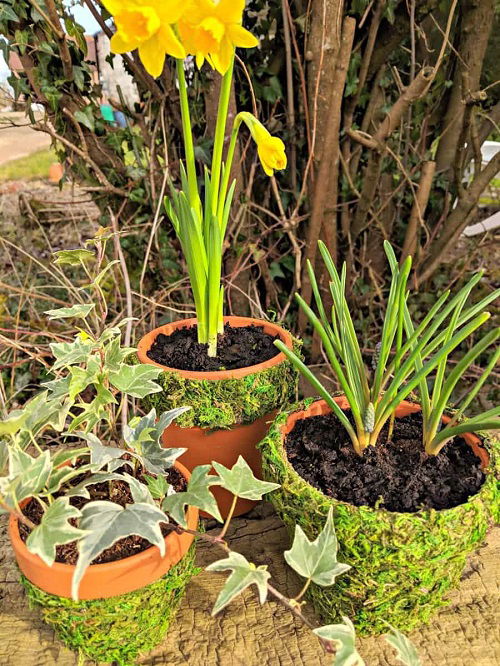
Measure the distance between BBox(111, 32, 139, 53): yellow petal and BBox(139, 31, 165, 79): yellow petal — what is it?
0.5 inches

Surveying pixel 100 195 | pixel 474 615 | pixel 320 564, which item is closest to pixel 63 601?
pixel 320 564

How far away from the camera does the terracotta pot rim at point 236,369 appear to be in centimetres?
90

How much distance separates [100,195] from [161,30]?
3.31 ft

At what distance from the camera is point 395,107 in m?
1.38

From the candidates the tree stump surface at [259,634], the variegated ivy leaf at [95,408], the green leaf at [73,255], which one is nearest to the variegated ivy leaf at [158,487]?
the variegated ivy leaf at [95,408]

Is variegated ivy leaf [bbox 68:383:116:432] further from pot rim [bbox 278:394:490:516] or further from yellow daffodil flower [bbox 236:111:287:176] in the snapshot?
yellow daffodil flower [bbox 236:111:287:176]

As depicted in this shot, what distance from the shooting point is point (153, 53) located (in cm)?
65

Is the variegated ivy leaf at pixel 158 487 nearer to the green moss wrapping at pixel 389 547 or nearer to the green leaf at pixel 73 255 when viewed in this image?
the green moss wrapping at pixel 389 547

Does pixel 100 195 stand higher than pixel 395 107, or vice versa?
pixel 395 107

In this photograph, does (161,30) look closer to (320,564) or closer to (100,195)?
(320,564)

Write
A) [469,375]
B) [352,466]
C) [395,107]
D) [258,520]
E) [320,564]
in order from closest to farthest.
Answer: [320,564] < [352,466] < [258,520] < [395,107] < [469,375]

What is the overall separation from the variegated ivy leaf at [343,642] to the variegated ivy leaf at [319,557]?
Answer: 5cm

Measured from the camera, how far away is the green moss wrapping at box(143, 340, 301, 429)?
0.90 m

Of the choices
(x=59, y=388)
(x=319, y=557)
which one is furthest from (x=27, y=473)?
(x=319, y=557)
